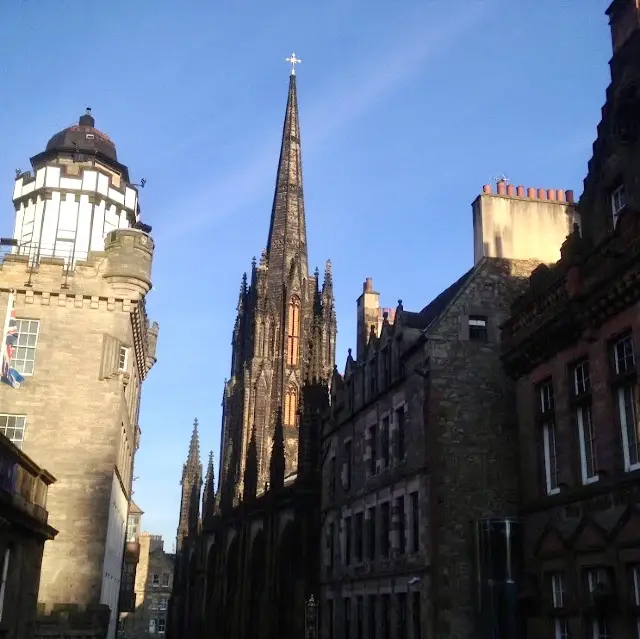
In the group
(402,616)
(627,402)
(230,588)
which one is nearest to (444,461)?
(402,616)

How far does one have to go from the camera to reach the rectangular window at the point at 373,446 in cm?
3000

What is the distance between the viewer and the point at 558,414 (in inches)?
794

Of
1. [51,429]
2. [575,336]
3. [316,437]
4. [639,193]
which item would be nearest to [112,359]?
[51,429]

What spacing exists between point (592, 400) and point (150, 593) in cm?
8762

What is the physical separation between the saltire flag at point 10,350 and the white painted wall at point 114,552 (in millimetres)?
5079

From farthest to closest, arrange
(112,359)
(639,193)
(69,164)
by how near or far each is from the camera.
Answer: (69,164) → (112,359) → (639,193)

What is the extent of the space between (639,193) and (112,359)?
2045cm

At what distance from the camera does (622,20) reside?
20875mm

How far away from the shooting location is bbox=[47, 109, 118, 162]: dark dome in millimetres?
43469

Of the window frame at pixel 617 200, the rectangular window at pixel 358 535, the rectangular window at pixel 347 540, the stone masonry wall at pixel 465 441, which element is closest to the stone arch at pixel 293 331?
the rectangular window at pixel 347 540

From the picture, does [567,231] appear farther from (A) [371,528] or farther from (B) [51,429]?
(B) [51,429]

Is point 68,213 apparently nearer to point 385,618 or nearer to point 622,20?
point 385,618

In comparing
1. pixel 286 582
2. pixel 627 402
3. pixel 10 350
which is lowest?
pixel 286 582

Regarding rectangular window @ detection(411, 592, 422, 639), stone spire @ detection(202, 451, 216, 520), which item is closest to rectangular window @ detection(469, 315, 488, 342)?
rectangular window @ detection(411, 592, 422, 639)
